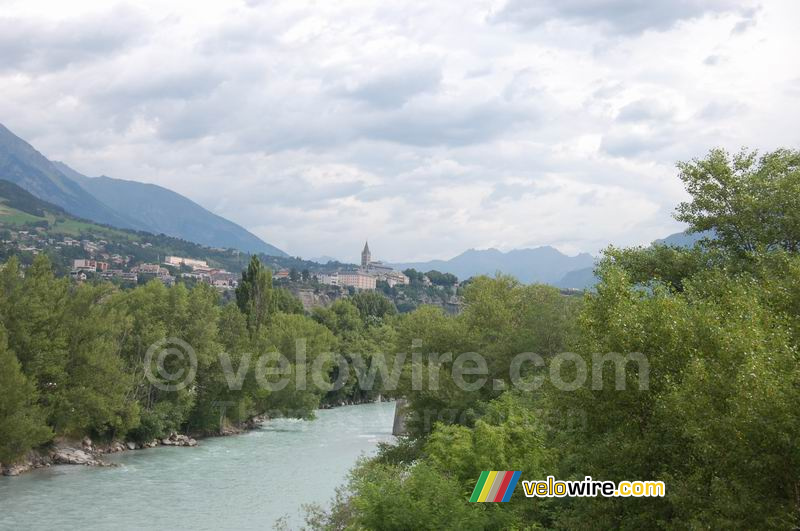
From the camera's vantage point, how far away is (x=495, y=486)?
70.5 ft

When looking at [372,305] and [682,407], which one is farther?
[372,305]

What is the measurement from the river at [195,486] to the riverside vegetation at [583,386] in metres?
3.55

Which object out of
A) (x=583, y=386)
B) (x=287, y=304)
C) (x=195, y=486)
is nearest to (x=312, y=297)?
(x=287, y=304)

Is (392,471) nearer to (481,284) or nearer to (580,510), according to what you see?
(580,510)

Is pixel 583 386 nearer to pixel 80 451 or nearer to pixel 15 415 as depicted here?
pixel 15 415

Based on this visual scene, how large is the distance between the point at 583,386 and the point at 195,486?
30.1m

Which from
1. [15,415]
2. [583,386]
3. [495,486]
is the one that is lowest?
[15,415]

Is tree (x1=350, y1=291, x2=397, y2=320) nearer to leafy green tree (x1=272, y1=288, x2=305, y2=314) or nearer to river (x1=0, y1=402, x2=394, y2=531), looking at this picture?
leafy green tree (x1=272, y1=288, x2=305, y2=314)

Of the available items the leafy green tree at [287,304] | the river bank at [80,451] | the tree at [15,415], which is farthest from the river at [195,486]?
the leafy green tree at [287,304]

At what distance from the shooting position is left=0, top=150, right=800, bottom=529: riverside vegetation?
11547 mm

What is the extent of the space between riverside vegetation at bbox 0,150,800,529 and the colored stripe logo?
0.42 metres

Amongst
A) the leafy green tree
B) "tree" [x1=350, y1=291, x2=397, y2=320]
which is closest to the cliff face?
"tree" [x1=350, y1=291, x2=397, y2=320]

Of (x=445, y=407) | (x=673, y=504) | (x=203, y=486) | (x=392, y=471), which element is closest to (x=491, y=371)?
(x=445, y=407)

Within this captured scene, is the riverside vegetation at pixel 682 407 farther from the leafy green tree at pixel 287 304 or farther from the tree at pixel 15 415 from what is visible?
the leafy green tree at pixel 287 304
